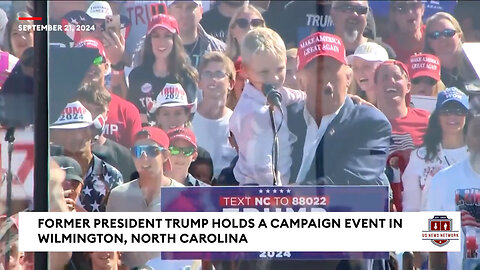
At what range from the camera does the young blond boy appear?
302cm

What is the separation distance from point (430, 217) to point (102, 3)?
5.72 ft

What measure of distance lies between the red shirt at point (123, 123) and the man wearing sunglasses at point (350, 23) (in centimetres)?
97

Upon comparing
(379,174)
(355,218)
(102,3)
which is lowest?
(355,218)

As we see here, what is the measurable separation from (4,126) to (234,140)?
102cm

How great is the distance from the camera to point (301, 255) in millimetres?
3043

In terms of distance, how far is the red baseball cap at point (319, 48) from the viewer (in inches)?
119

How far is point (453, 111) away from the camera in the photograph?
3055mm

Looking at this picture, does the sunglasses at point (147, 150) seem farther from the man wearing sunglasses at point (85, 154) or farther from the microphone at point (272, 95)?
the microphone at point (272, 95)

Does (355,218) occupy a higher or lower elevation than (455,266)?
higher

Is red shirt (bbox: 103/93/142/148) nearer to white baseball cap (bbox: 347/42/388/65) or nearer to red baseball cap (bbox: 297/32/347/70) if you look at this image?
red baseball cap (bbox: 297/32/347/70)

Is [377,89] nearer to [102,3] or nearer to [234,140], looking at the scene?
[234,140]

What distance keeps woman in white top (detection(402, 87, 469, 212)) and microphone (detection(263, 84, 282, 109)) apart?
2.11 ft

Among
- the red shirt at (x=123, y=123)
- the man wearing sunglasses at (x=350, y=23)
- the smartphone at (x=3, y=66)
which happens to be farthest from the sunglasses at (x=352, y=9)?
the smartphone at (x=3, y=66)

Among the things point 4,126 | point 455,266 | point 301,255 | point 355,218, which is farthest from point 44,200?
point 455,266
